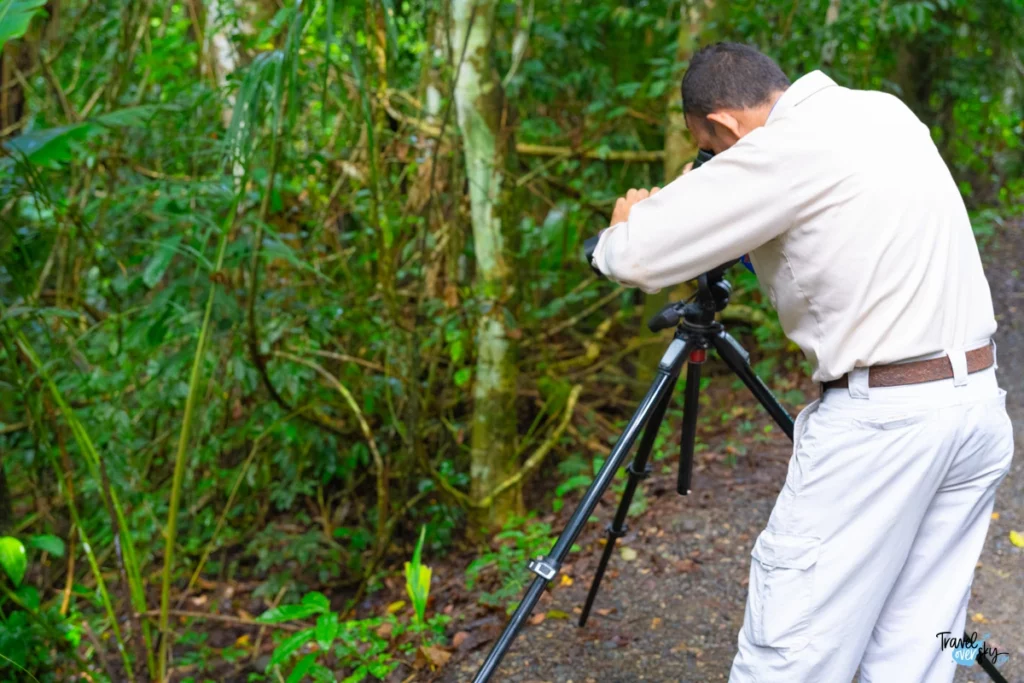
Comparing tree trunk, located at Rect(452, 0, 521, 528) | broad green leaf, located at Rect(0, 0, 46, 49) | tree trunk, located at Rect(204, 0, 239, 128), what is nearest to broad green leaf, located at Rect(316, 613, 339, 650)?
tree trunk, located at Rect(452, 0, 521, 528)

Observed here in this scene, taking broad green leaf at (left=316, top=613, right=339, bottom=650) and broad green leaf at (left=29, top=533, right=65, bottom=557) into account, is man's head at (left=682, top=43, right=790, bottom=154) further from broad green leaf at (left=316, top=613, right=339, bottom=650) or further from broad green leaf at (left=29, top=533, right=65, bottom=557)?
broad green leaf at (left=29, top=533, right=65, bottom=557)

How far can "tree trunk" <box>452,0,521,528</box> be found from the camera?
10.9 ft

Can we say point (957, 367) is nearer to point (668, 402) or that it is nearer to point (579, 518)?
point (668, 402)

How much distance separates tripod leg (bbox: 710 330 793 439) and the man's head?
1.86 feet

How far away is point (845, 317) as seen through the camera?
164 centimetres

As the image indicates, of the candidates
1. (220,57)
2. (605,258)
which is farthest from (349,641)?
(220,57)

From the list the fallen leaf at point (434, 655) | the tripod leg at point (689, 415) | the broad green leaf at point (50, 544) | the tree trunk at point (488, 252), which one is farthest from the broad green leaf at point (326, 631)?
the tree trunk at point (488, 252)

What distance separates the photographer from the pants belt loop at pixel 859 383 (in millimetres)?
1663

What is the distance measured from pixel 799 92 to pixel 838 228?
303 millimetres

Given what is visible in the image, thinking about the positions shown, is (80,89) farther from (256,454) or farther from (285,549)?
(285,549)

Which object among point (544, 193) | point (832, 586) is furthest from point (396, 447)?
point (832, 586)

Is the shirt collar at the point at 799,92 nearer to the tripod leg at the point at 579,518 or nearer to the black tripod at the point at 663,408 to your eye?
the black tripod at the point at 663,408

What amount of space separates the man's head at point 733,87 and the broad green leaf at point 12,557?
206 cm

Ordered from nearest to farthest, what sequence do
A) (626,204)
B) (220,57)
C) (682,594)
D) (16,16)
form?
(626,204), (16,16), (682,594), (220,57)
